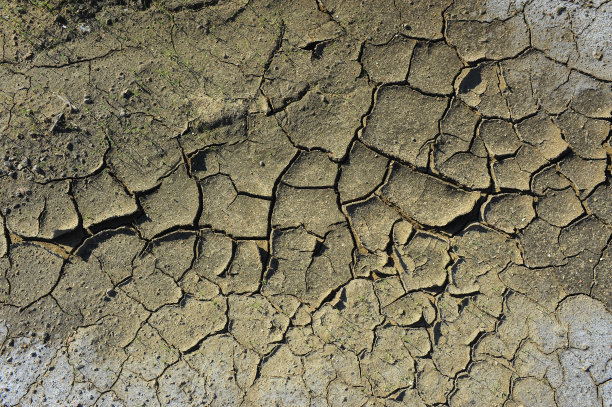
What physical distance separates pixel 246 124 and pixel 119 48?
3.18 feet

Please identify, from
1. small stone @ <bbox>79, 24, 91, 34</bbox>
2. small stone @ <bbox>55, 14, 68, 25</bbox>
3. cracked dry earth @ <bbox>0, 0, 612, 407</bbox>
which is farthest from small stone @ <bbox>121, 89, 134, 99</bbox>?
small stone @ <bbox>55, 14, 68, 25</bbox>

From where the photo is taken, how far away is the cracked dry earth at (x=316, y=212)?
2.60 m

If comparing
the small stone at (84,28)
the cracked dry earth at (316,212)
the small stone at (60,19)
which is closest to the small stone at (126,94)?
the cracked dry earth at (316,212)

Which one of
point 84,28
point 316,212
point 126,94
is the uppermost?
point 84,28

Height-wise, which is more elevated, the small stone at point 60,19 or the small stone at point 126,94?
the small stone at point 60,19

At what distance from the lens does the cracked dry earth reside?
260 cm

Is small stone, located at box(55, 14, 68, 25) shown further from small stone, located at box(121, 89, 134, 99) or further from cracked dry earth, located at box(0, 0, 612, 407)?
small stone, located at box(121, 89, 134, 99)

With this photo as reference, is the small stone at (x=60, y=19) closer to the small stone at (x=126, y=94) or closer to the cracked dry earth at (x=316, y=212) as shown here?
the cracked dry earth at (x=316, y=212)

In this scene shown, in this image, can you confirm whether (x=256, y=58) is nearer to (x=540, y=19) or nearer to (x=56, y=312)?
(x=540, y=19)

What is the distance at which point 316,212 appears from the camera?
265cm

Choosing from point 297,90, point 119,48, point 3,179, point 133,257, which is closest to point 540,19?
point 297,90

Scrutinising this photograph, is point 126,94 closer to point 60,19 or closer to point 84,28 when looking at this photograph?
point 84,28

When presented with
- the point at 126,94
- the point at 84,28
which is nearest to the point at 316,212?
the point at 126,94

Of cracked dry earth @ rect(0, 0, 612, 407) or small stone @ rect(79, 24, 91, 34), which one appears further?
small stone @ rect(79, 24, 91, 34)
